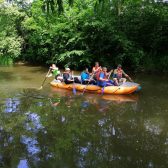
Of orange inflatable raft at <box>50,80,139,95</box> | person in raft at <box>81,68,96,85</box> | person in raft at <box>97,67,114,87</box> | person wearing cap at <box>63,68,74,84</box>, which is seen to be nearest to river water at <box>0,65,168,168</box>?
orange inflatable raft at <box>50,80,139,95</box>

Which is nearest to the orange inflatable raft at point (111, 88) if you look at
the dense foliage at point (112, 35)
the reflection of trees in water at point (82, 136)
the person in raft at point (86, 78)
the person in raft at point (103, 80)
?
the person in raft at point (103, 80)

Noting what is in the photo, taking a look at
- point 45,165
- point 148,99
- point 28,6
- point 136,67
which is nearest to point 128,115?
point 148,99

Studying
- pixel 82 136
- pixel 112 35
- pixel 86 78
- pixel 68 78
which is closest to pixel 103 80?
pixel 86 78

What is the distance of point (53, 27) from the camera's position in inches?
910

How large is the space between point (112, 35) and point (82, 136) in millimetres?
12793

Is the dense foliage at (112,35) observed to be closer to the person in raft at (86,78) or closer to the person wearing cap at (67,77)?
the person wearing cap at (67,77)

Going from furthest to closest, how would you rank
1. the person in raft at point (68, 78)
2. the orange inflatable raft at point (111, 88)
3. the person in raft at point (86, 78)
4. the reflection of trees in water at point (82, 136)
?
1. the person in raft at point (68, 78)
2. the person in raft at point (86, 78)
3. the orange inflatable raft at point (111, 88)
4. the reflection of trees in water at point (82, 136)

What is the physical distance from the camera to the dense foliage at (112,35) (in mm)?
20391

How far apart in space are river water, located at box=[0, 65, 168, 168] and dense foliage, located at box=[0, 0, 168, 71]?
17.7 ft

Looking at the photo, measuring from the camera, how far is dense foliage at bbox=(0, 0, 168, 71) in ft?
66.9

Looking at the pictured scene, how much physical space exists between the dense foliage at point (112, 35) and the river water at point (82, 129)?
5.41 m

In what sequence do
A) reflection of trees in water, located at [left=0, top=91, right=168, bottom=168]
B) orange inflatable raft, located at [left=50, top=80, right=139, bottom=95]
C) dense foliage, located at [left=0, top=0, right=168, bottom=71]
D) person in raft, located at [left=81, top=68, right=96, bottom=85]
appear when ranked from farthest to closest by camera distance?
dense foliage, located at [left=0, top=0, right=168, bottom=71] < person in raft, located at [left=81, top=68, right=96, bottom=85] < orange inflatable raft, located at [left=50, top=80, right=139, bottom=95] < reflection of trees in water, located at [left=0, top=91, right=168, bottom=168]

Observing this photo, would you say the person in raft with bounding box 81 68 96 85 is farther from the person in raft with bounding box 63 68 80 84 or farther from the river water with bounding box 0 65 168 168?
the river water with bounding box 0 65 168 168

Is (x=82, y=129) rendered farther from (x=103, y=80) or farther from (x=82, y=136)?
(x=103, y=80)
